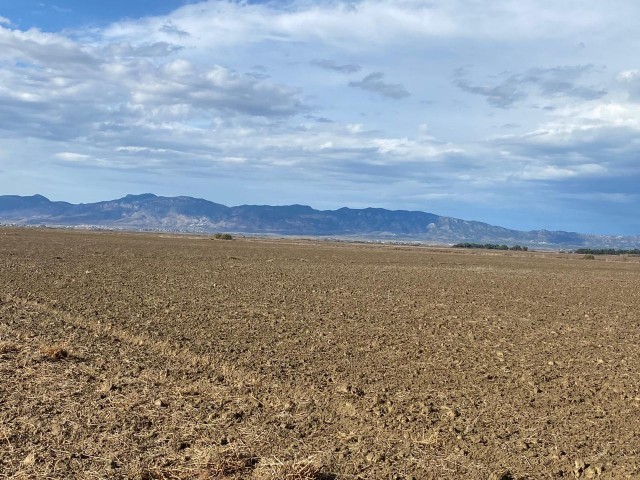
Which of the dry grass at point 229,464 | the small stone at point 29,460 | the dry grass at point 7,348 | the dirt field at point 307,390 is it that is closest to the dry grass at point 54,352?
the dirt field at point 307,390

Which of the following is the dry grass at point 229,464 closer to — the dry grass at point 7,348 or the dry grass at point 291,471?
the dry grass at point 291,471

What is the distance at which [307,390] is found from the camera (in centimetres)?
941

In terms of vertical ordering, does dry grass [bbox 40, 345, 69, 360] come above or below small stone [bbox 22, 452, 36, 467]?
above

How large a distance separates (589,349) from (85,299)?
13917mm

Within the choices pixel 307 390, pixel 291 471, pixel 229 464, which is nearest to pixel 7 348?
pixel 307 390

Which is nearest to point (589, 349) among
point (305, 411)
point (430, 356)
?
point (430, 356)

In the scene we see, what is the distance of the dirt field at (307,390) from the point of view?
264 inches

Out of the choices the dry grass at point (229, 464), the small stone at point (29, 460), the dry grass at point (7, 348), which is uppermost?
the dry grass at point (7, 348)

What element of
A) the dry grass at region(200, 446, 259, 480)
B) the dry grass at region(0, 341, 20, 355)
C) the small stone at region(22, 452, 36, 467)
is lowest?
the small stone at region(22, 452, 36, 467)

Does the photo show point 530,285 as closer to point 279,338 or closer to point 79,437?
point 279,338

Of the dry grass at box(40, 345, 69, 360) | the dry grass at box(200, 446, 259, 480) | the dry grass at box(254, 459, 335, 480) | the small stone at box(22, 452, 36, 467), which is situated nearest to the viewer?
the dry grass at box(254, 459, 335, 480)

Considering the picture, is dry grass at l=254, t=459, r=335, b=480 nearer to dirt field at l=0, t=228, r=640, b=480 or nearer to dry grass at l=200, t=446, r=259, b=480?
dirt field at l=0, t=228, r=640, b=480

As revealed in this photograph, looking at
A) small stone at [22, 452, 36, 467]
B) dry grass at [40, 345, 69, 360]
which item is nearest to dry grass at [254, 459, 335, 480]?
small stone at [22, 452, 36, 467]

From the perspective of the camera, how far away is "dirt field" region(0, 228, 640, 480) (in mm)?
6711
